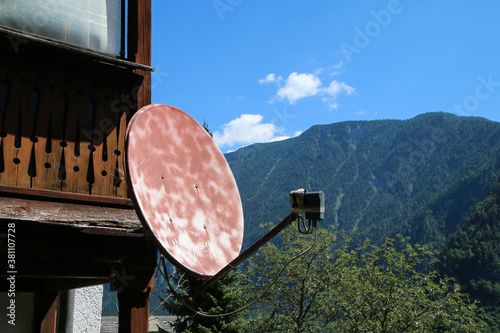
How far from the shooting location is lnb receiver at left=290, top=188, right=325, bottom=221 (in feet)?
11.6

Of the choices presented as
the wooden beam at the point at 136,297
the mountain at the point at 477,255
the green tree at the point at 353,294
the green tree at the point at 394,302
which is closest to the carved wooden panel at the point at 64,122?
the wooden beam at the point at 136,297

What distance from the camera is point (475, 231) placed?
10844cm

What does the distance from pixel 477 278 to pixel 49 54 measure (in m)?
109

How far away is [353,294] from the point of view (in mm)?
21438

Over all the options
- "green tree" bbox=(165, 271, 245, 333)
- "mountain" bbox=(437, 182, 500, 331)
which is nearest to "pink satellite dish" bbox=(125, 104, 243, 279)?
"green tree" bbox=(165, 271, 245, 333)

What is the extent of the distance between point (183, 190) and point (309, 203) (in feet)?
4.77

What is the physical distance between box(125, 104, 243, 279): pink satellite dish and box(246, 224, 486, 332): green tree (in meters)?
16.7

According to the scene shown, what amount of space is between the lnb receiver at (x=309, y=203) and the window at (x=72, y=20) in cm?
320

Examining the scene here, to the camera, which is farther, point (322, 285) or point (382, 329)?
point (322, 285)

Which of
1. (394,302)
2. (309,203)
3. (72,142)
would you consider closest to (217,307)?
(394,302)

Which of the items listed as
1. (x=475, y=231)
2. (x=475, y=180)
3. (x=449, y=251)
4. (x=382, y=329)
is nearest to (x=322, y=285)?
(x=382, y=329)

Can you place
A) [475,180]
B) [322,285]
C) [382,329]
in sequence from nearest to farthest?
[382,329] < [322,285] < [475,180]

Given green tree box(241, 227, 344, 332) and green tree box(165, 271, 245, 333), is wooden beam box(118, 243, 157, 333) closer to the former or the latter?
green tree box(165, 271, 245, 333)

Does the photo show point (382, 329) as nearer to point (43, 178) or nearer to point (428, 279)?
point (428, 279)
